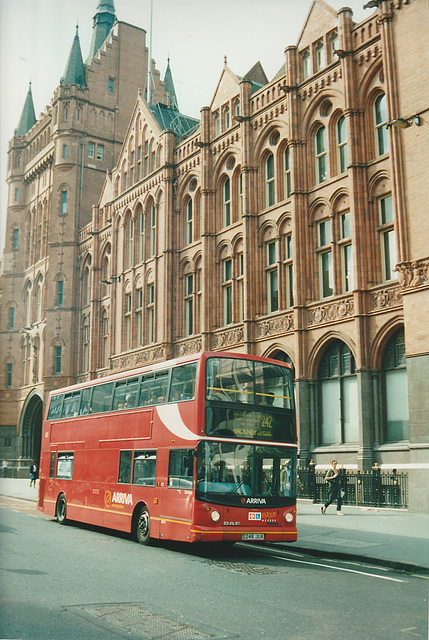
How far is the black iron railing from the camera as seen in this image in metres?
21.0

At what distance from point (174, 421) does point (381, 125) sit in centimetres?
1534

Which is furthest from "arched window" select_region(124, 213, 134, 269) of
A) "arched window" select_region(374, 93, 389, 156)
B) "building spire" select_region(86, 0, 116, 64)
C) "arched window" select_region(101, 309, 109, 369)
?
"arched window" select_region(374, 93, 389, 156)

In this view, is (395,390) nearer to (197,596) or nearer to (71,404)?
(71,404)

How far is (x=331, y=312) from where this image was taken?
984 inches

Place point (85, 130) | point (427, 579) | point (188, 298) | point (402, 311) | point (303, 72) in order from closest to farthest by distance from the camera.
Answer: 1. point (427, 579)
2. point (402, 311)
3. point (303, 72)
4. point (188, 298)
5. point (85, 130)

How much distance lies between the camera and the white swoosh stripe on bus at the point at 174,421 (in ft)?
43.5

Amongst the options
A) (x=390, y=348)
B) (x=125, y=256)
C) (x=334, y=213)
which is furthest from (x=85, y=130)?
(x=390, y=348)

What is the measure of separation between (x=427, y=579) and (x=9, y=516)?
45.5ft

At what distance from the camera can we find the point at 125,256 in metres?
Answer: 41.2

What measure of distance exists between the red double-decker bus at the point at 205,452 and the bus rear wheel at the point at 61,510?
320 cm

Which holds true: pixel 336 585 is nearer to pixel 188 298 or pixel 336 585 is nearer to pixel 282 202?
pixel 282 202

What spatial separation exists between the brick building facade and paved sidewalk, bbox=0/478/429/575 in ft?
5.79

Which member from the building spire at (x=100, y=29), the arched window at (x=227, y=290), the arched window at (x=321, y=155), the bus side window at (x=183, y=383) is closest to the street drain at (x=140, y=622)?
the bus side window at (x=183, y=383)

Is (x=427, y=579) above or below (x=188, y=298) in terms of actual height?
below
